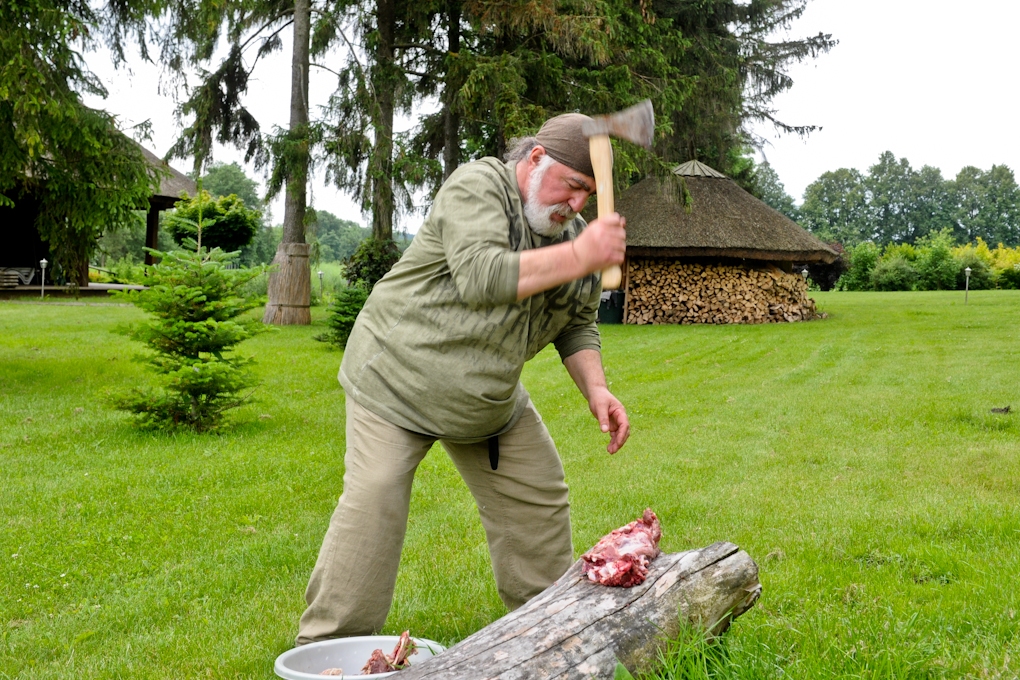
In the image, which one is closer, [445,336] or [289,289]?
[445,336]

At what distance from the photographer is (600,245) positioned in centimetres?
262

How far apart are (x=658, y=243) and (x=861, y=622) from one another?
18296 mm

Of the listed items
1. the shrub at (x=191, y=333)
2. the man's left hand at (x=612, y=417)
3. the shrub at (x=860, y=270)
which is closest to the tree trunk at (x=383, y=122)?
the shrub at (x=191, y=333)

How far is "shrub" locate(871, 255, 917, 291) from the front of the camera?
40.0 m

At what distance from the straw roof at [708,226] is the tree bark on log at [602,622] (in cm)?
1765

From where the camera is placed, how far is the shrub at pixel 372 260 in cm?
1835

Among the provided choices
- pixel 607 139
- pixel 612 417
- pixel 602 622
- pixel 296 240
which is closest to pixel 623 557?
pixel 602 622

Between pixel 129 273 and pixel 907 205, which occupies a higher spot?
pixel 907 205

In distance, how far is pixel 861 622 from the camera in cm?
341

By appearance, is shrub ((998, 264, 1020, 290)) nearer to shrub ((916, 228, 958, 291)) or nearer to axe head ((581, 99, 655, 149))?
shrub ((916, 228, 958, 291))

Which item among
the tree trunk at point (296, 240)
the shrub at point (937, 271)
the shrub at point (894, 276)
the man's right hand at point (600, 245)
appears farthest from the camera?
the shrub at point (894, 276)

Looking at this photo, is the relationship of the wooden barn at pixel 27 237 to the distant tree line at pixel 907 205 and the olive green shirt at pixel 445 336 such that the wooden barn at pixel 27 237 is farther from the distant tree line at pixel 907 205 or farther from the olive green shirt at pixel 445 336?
the distant tree line at pixel 907 205

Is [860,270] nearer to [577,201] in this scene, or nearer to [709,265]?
[709,265]

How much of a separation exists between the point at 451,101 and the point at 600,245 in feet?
54.7
